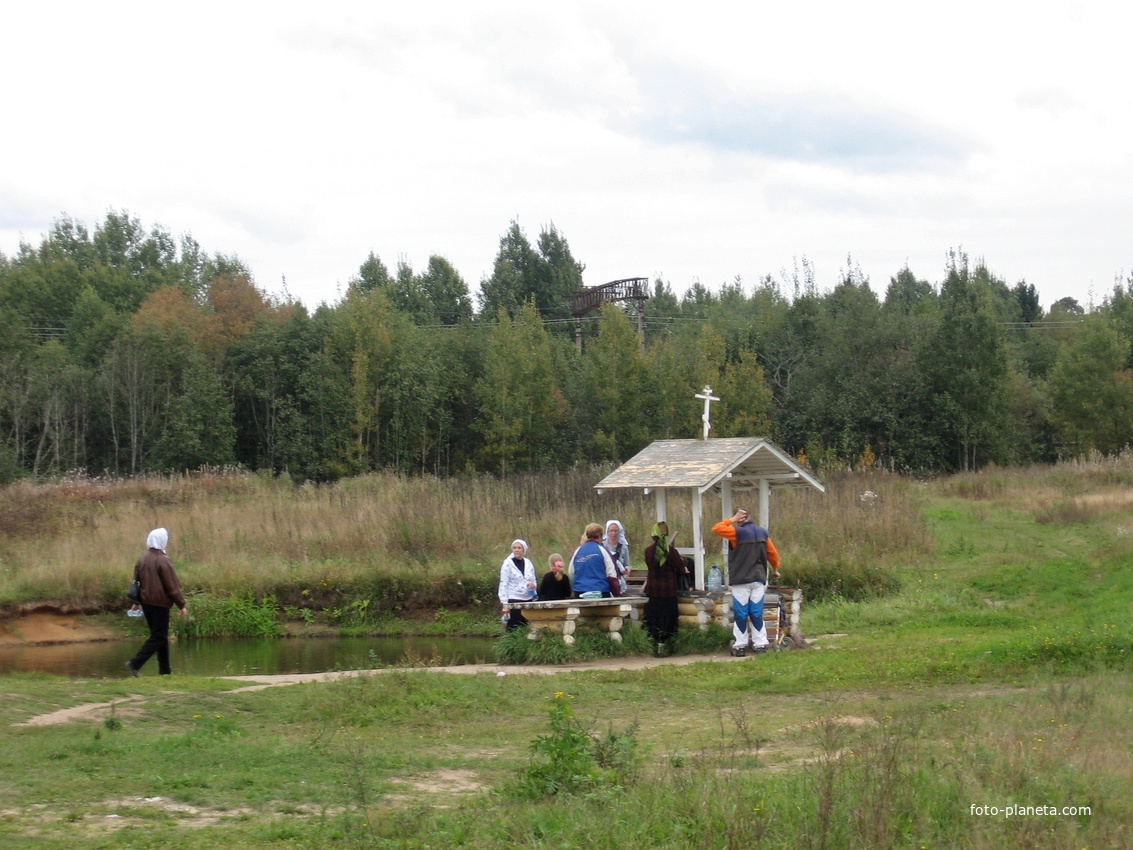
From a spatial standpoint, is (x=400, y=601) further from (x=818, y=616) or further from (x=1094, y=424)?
(x=1094, y=424)

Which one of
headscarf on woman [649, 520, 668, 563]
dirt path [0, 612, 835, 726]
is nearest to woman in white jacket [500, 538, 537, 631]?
dirt path [0, 612, 835, 726]

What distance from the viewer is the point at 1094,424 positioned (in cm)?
5459

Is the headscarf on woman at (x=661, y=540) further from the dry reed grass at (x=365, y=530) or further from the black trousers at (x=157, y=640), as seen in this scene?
the black trousers at (x=157, y=640)

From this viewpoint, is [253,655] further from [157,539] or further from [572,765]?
[572,765]

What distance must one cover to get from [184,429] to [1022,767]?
140ft

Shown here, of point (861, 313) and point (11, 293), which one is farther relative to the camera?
point (11, 293)

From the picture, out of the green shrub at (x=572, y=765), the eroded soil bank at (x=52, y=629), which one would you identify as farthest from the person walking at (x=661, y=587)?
the eroded soil bank at (x=52, y=629)

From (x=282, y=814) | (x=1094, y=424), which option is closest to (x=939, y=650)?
(x=282, y=814)

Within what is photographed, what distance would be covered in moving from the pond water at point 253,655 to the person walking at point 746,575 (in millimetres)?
4049

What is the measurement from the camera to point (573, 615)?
54.1 ft

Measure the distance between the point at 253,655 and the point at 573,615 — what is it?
6.06 metres

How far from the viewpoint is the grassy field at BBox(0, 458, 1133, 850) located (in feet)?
22.4

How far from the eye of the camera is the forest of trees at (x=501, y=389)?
4725 cm

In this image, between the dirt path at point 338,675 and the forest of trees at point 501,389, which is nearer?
the dirt path at point 338,675
